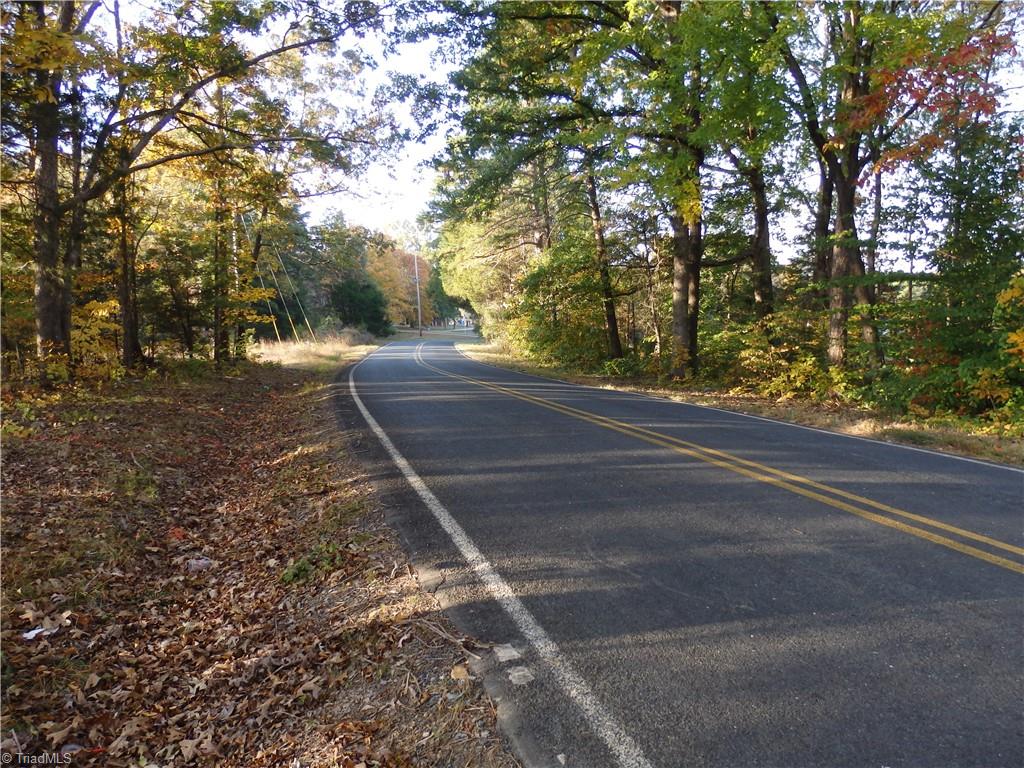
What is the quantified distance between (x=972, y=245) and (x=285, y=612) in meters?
12.8

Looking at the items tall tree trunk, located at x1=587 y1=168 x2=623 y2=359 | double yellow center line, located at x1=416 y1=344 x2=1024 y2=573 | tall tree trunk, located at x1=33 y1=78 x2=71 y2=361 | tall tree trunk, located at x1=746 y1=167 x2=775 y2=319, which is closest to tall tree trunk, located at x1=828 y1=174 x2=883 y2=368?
tall tree trunk, located at x1=746 y1=167 x2=775 y2=319

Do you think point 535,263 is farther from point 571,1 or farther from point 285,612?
point 285,612

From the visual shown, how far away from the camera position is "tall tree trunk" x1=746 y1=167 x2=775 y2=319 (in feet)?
55.4

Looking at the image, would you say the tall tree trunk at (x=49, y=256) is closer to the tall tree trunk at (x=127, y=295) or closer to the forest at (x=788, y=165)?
the tall tree trunk at (x=127, y=295)

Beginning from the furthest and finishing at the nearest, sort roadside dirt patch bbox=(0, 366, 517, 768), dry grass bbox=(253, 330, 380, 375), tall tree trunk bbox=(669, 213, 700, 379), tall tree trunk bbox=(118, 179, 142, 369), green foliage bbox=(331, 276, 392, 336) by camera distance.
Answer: green foliage bbox=(331, 276, 392, 336), dry grass bbox=(253, 330, 380, 375), tall tree trunk bbox=(669, 213, 700, 379), tall tree trunk bbox=(118, 179, 142, 369), roadside dirt patch bbox=(0, 366, 517, 768)

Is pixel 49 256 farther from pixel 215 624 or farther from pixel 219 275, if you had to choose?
pixel 215 624

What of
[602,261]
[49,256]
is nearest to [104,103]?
[49,256]

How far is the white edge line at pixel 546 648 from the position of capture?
8.08 ft

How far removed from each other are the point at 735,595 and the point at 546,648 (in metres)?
1.29

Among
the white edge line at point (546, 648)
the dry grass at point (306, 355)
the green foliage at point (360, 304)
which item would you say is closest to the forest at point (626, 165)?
the dry grass at point (306, 355)

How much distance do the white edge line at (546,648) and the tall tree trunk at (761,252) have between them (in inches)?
566

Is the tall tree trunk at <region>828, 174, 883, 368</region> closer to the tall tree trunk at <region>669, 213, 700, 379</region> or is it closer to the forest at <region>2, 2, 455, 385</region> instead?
the tall tree trunk at <region>669, 213, 700, 379</region>

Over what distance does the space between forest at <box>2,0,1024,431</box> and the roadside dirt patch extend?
17.0 ft

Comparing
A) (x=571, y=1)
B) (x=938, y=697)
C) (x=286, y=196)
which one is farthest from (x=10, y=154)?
(x=938, y=697)
